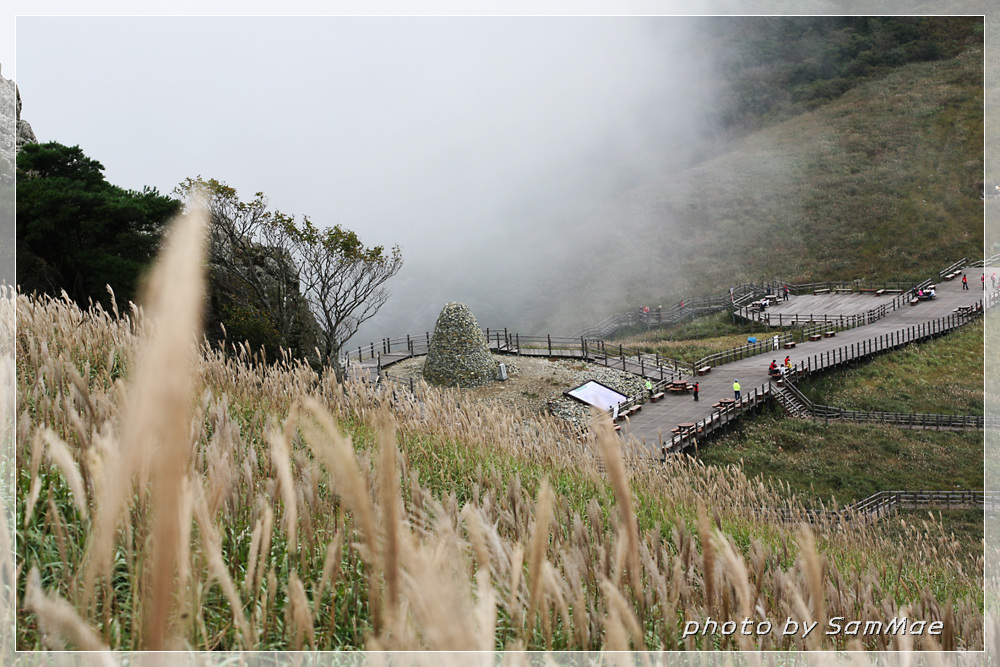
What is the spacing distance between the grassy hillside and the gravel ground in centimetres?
2509

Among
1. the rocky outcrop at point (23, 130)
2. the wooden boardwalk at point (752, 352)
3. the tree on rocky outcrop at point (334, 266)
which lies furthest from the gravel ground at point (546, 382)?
the rocky outcrop at point (23, 130)

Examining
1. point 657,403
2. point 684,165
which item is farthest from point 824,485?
point 684,165

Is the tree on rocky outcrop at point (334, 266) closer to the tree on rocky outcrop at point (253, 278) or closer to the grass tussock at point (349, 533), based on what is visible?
the tree on rocky outcrop at point (253, 278)

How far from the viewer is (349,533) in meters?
1.64

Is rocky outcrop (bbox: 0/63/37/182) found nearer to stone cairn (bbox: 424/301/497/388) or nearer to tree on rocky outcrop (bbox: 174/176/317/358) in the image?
tree on rocky outcrop (bbox: 174/176/317/358)

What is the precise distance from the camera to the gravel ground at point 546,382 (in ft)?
55.4

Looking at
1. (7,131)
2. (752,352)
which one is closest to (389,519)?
(7,131)

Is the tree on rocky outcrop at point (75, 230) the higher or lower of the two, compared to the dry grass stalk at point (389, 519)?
higher

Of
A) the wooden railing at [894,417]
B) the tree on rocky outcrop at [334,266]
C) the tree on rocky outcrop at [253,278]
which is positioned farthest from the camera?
the wooden railing at [894,417]

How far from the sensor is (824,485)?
A: 49.1 feet

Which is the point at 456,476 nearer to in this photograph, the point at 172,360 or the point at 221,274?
the point at 172,360

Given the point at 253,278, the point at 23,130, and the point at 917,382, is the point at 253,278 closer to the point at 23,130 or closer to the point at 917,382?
the point at 23,130

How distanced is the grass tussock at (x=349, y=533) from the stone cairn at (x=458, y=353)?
1395 cm

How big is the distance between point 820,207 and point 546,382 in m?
45.0
